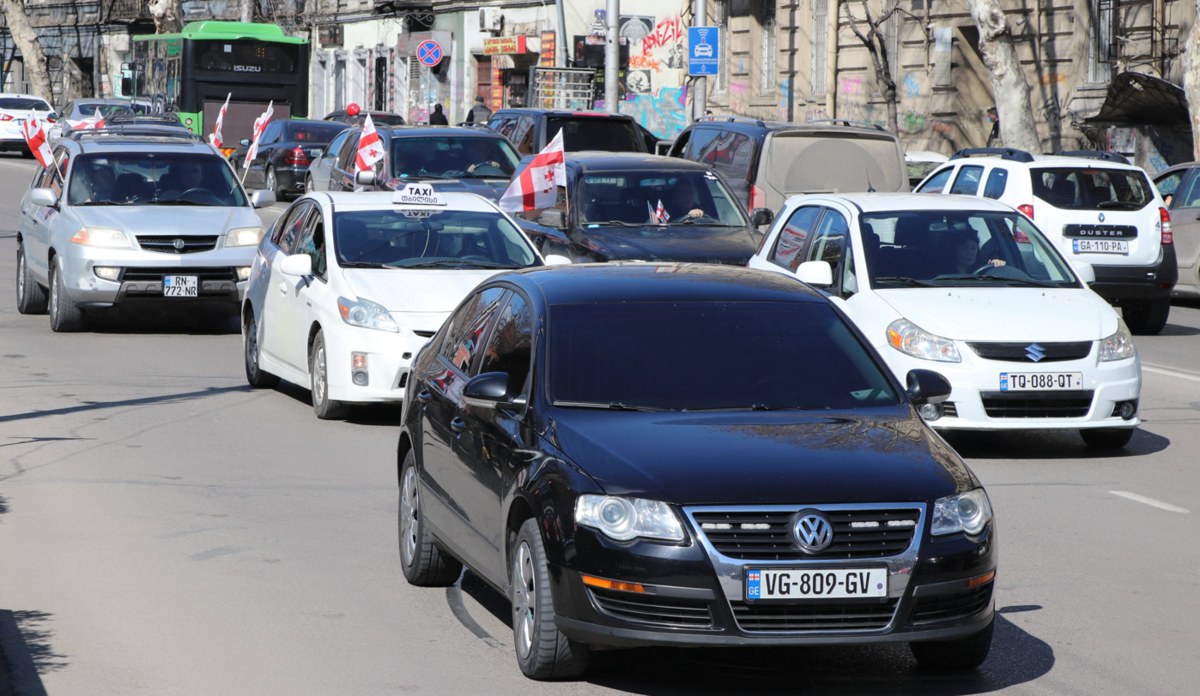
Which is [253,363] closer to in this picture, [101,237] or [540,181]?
[101,237]

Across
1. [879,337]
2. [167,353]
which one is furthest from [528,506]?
[167,353]

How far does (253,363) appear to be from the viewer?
1412 cm

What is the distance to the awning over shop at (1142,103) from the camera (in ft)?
97.0

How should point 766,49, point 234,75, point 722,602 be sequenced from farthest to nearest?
point 234,75
point 766,49
point 722,602

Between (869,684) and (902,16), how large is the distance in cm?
3359

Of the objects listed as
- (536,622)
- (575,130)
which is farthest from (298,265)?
(575,130)

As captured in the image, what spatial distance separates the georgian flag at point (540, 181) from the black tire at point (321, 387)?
5.26 metres

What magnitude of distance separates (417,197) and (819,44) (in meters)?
28.8

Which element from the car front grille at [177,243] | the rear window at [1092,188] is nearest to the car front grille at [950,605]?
the car front grille at [177,243]

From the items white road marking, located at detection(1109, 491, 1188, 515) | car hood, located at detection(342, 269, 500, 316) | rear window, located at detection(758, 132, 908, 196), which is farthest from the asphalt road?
rear window, located at detection(758, 132, 908, 196)

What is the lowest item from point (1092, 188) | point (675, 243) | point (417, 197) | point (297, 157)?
point (675, 243)

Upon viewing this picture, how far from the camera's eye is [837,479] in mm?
5980

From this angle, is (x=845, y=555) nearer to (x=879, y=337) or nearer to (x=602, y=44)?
(x=879, y=337)

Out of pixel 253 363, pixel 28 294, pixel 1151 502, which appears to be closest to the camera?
pixel 1151 502
